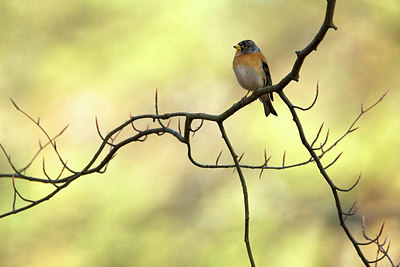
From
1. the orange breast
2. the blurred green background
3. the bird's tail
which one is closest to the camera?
the orange breast

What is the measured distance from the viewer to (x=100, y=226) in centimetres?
869

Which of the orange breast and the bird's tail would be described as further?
the bird's tail

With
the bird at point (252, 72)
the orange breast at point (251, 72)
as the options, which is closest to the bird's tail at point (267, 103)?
the bird at point (252, 72)

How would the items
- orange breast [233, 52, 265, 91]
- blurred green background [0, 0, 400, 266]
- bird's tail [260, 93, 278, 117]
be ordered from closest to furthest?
orange breast [233, 52, 265, 91], bird's tail [260, 93, 278, 117], blurred green background [0, 0, 400, 266]

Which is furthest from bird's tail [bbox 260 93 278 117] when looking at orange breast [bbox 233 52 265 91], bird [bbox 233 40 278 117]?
orange breast [bbox 233 52 265 91]

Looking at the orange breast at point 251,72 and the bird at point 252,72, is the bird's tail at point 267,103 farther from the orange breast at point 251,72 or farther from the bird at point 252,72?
the orange breast at point 251,72

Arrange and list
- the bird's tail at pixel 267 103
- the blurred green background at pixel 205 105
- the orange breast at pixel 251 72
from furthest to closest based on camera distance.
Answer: the blurred green background at pixel 205 105 < the bird's tail at pixel 267 103 < the orange breast at pixel 251 72

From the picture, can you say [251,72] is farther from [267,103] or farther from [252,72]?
[267,103]

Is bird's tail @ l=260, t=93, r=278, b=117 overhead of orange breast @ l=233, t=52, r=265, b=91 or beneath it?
beneath

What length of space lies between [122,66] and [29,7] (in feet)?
6.04

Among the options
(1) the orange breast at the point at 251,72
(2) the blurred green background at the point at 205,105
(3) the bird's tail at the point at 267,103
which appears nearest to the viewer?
(1) the orange breast at the point at 251,72

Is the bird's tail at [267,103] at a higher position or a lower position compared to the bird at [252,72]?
lower

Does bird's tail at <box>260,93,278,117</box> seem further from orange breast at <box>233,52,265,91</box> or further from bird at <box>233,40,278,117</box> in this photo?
orange breast at <box>233,52,265,91</box>

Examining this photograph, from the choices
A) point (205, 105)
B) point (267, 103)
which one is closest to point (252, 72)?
point (267, 103)
